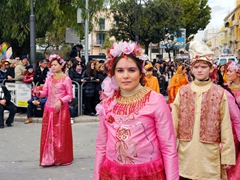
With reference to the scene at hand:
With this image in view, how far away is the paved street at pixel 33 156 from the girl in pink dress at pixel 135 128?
9.92 feet

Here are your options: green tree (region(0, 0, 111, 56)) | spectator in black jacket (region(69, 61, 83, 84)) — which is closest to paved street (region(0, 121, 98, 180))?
spectator in black jacket (region(69, 61, 83, 84))

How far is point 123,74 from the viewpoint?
2627 millimetres

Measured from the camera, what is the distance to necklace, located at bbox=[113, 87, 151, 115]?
2643 millimetres

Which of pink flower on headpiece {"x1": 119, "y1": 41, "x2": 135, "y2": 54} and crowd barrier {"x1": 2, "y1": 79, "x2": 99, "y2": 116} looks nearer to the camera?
pink flower on headpiece {"x1": 119, "y1": 41, "x2": 135, "y2": 54}

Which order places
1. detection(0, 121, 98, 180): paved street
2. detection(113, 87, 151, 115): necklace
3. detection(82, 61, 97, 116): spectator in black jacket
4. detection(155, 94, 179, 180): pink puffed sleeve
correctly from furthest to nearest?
detection(82, 61, 97, 116): spectator in black jacket, detection(0, 121, 98, 180): paved street, detection(113, 87, 151, 115): necklace, detection(155, 94, 179, 180): pink puffed sleeve

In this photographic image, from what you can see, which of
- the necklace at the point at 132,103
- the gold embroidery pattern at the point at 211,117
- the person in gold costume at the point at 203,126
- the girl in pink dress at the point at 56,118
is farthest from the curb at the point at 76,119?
the necklace at the point at 132,103

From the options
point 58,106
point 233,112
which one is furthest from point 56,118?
point 233,112

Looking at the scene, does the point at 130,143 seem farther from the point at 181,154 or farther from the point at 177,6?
the point at 177,6

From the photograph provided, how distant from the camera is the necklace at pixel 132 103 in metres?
2.64

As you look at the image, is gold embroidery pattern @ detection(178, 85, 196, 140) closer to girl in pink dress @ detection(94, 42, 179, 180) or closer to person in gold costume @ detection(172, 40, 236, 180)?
person in gold costume @ detection(172, 40, 236, 180)

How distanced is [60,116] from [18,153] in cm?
151

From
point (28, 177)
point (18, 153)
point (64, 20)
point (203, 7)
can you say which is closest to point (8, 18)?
point (64, 20)

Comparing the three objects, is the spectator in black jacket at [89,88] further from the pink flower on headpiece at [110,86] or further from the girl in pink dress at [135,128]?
the girl in pink dress at [135,128]

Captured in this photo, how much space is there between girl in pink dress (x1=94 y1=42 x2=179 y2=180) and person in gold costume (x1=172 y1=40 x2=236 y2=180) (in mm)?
1263
